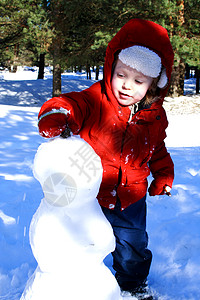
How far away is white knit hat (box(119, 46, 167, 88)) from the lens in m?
1.35

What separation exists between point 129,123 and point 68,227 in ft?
2.36

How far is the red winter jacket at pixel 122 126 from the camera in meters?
1.38

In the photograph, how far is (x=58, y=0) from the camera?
11.1 m

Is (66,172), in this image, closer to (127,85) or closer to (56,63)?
(127,85)

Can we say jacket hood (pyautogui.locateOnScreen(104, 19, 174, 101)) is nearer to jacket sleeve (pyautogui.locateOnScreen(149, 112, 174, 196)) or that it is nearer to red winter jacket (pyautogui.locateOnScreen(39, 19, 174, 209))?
red winter jacket (pyautogui.locateOnScreen(39, 19, 174, 209))

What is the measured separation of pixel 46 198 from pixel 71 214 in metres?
0.10

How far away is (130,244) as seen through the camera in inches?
65.3

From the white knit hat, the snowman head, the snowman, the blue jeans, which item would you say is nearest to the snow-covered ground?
the blue jeans

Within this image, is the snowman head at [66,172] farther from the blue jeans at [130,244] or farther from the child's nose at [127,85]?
the blue jeans at [130,244]

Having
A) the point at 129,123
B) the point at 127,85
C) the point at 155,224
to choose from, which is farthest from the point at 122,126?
the point at 155,224

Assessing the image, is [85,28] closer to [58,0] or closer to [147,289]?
[58,0]

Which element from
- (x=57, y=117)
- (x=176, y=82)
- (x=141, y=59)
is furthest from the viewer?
(x=176, y=82)

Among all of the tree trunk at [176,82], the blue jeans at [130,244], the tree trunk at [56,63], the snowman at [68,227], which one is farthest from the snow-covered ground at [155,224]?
the tree trunk at [56,63]

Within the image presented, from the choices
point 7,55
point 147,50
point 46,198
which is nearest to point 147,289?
point 46,198
